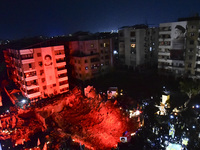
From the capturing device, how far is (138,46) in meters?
40.8

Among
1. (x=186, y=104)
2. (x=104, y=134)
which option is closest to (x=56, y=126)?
(x=104, y=134)

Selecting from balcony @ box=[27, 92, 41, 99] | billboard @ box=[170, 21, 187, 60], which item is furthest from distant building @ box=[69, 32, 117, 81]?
billboard @ box=[170, 21, 187, 60]

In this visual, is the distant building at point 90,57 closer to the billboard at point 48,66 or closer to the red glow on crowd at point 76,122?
the billboard at point 48,66

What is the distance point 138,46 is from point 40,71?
24.2 meters

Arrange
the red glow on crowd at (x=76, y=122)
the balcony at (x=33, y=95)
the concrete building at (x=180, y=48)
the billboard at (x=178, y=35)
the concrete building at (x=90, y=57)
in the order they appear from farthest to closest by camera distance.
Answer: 1. the concrete building at (x=90, y=57)
2. the billboard at (x=178, y=35)
3. the concrete building at (x=180, y=48)
4. the balcony at (x=33, y=95)
5. the red glow on crowd at (x=76, y=122)

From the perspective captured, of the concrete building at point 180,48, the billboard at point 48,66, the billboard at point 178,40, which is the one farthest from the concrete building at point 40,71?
the billboard at point 178,40

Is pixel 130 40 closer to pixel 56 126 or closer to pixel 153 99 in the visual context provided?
pixel 153 99

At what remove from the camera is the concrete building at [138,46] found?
4091 centimetres

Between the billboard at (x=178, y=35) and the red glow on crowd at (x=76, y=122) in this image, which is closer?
the red glow on crowd at (x=76, y=122)

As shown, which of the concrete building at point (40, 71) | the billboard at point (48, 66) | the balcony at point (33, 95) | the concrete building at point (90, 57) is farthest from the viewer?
the concrete building at point (90, 57)

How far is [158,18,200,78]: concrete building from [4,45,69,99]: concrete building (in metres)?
22.0

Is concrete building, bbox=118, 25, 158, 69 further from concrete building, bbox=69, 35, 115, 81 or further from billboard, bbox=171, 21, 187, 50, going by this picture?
billboard, bbox=171, 21, 187, 50

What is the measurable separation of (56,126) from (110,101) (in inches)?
382

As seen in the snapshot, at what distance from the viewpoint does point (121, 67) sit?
45438 mm
